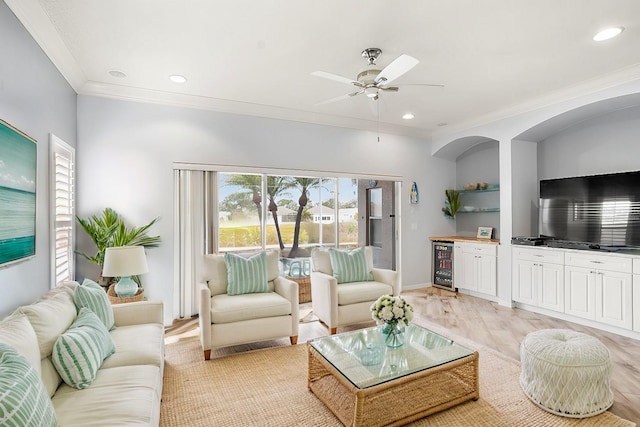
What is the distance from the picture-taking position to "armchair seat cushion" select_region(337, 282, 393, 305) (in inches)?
148

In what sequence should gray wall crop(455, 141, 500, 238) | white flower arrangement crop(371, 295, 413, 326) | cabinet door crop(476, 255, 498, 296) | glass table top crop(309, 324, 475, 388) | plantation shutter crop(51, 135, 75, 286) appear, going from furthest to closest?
gray wall crop(455, 141, 500, 238)
cabinet door crop(476, 255, 498, 296)
plantation shutter crop(51, 135, 75, 286)
white flower arrangement crop(371, 295, 413, 326)
glass table top crop(309, 324, 475, 388)

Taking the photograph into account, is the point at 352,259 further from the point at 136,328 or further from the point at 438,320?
the point at 136,328

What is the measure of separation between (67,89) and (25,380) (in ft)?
10.3

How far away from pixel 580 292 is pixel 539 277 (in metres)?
0.49

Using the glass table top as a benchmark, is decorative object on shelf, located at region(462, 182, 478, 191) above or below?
above

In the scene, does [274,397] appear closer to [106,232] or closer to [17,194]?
[17,194]

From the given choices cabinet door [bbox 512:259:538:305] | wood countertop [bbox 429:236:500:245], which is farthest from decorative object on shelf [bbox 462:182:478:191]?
cabinet door [bbox 512:259:538:305]

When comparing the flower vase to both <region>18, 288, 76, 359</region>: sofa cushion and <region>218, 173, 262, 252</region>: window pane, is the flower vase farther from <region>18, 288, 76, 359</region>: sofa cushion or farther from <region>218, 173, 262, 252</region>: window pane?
<region>218, 173, 262, 252</region>: window pane

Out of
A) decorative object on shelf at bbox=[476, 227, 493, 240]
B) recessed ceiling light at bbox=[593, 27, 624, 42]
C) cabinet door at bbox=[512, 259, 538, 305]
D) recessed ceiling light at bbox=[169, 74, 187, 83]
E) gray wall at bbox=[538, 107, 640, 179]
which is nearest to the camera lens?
recessed ceiling light at bbox=[593, 27, 624, 42]

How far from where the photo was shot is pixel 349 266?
13.6 feet

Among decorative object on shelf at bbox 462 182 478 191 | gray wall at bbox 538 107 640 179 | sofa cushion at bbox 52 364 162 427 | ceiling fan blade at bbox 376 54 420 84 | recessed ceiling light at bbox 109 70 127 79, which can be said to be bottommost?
sofa cushion at bbox 52 364 162 427

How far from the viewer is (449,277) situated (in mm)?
5707

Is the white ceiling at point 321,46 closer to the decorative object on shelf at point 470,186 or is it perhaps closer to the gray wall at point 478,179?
the gray wall at point 478,179

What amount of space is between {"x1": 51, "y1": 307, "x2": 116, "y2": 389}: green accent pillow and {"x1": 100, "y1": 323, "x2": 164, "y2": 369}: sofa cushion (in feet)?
0.30
